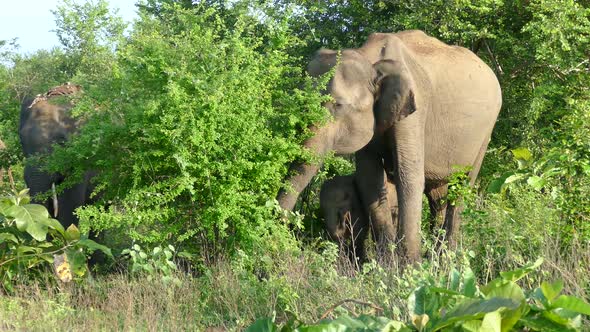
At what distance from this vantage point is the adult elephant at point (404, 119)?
31.6 ft

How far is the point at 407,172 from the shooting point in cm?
1005

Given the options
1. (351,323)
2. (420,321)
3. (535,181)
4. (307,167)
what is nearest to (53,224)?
(307,167)

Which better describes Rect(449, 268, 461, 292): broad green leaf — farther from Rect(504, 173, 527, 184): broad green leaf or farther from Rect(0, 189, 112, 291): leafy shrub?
Rect(0, 189, 112, 291): leafy shrub

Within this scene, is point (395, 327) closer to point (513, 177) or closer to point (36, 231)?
point (513, 177)

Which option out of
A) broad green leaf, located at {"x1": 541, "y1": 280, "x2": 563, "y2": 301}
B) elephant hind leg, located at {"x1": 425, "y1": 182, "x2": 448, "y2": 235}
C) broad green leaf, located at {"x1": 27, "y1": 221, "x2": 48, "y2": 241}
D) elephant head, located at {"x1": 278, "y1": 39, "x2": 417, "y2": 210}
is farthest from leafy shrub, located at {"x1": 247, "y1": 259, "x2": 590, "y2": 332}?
elephant hind leg, located at {"x1": 425, "y1": 182, "x2": 448, "y2": 235}

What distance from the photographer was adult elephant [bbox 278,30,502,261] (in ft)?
31.6

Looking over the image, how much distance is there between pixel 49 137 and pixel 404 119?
4920 millimetres

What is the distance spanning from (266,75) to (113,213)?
190 centimetres

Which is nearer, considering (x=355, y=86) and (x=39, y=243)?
(x=39, y=243)

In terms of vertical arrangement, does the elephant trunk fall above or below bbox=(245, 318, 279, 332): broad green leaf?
below

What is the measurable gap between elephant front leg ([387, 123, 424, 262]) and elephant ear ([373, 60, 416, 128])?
0.16 m

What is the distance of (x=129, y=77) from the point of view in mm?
8773

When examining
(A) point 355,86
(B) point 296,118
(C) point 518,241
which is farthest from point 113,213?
(C) point 518,241

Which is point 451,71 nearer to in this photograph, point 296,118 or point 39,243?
point 296,118
